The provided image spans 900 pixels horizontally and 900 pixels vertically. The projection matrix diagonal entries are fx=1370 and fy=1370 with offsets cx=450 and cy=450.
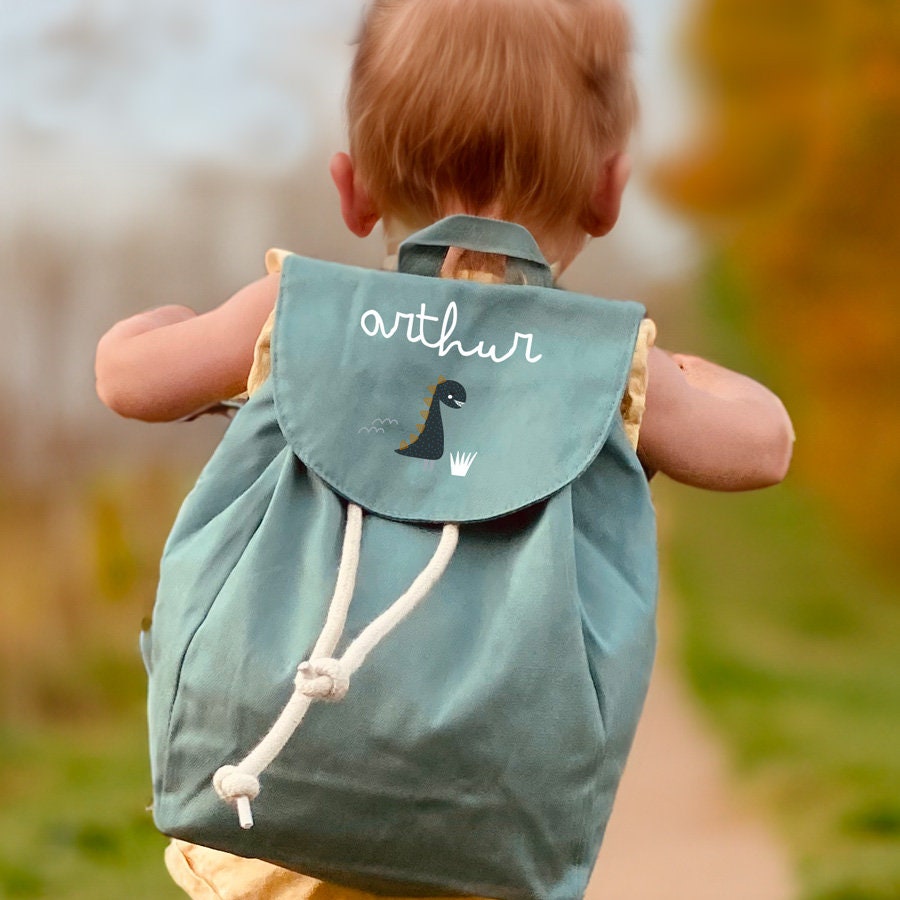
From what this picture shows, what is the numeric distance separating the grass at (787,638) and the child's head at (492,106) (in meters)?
2.09

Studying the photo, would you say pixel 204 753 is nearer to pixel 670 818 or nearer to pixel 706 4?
pixel 670 818

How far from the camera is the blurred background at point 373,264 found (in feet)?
9.18

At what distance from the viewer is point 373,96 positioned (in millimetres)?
882

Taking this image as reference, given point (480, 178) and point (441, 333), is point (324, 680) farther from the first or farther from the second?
point (480, 178)

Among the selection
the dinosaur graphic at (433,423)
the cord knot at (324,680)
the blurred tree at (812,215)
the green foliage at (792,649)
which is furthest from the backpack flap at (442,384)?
the blurred tree at (812,215)

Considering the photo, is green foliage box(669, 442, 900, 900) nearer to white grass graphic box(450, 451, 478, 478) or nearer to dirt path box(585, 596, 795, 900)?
dirt path box(585, 596, 795, 900)

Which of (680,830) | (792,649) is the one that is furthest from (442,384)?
(792,649)

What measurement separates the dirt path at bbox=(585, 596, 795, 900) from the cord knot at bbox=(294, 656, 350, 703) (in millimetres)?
1826

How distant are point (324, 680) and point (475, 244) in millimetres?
300

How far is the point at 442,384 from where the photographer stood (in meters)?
0.82

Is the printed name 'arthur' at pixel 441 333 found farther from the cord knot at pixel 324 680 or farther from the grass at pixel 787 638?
the grass at pixel 787 638

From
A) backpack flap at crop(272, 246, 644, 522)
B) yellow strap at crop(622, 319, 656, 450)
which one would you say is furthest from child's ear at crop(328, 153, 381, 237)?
yellow strap at crop(622, 319, 656, 450)

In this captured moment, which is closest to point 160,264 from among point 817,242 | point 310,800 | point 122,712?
point 122,712

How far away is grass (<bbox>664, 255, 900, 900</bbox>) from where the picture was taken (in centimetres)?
286
